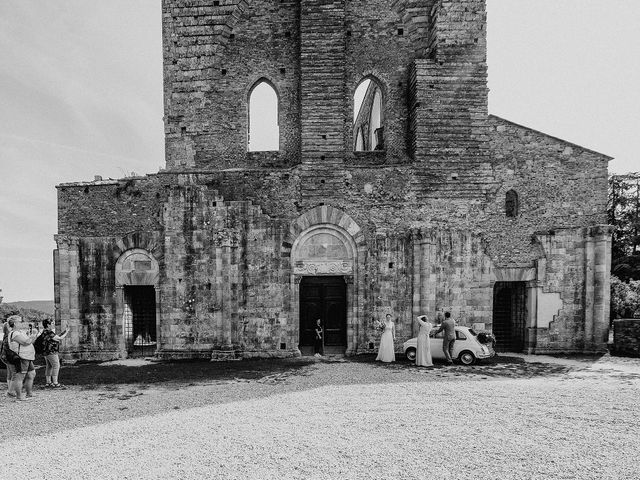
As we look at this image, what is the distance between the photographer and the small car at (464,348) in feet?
36.1

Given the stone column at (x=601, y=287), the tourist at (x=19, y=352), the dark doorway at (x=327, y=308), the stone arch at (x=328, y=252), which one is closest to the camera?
the tourist at (x=19, y=352)

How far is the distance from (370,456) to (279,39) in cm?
1411

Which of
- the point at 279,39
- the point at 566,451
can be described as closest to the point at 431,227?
the point at 566,451

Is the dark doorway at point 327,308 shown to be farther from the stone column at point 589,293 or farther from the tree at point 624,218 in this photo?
the tree at point 624,218

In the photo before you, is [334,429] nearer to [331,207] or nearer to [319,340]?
[319,340]

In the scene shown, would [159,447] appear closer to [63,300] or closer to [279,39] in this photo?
[63,300]

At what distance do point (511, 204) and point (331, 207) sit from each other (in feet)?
22.6

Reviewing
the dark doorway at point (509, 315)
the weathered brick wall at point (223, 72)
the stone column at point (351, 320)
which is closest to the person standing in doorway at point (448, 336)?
the stone column at point (351, 320)

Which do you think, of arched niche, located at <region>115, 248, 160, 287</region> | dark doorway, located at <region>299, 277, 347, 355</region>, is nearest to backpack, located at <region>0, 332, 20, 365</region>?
arched niche, located at <region>115, 248, 160, 287</region>

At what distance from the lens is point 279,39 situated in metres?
13.9

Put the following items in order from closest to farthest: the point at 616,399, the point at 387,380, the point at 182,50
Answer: the point at 616,399 < the point at 387,380 < the point at 182,50

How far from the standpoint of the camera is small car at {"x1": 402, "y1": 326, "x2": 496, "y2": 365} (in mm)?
10992

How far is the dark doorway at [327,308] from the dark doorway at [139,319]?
19.6ft

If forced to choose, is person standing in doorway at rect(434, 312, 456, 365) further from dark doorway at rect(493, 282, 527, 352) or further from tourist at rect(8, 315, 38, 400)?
tourist at rect(8, 315, 38, 400)
